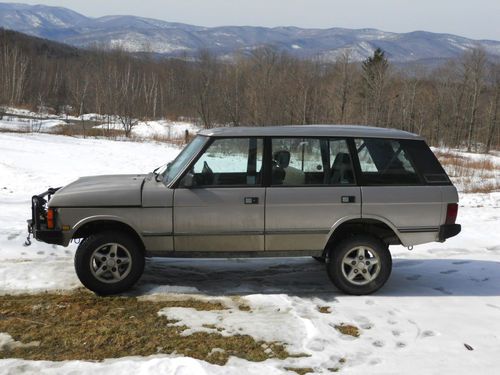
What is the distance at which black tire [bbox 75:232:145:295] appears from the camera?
18.7 feet

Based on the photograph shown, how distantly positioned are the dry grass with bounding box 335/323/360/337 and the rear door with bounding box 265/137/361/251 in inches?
43.7

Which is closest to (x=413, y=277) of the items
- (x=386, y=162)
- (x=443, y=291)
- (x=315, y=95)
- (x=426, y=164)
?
(x=443, y=291)

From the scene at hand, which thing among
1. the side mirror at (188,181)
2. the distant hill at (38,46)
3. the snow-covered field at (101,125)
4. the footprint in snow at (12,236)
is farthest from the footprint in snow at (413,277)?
the distant hill at (38,46)

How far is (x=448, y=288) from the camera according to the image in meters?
6.50

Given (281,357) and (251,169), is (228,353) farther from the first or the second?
(251,169)

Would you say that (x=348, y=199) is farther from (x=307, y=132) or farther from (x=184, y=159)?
(x=184, y=159)

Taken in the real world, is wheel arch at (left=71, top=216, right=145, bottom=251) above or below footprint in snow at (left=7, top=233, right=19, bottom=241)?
above

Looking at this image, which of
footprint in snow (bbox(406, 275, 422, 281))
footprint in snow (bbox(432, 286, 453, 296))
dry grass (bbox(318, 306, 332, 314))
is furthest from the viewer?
footprint in snow (bbox(406, 275, 422, 281))

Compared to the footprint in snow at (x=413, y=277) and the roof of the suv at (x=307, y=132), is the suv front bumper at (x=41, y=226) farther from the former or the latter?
the footprint in snow at (x=413, y=277)

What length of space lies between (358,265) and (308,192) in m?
1.04

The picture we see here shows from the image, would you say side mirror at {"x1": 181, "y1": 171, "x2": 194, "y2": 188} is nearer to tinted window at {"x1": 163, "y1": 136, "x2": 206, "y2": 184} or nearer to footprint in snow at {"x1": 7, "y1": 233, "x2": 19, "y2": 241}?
tinted window at {"x1": 163, "y1": 136, "x2": 206, "y2": 184}

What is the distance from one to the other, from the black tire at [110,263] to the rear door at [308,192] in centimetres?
151

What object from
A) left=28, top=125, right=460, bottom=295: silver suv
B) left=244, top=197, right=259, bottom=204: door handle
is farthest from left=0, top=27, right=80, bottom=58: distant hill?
left=244, top=197, right=259, bottom=204: door handle

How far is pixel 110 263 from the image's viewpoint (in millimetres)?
5754
